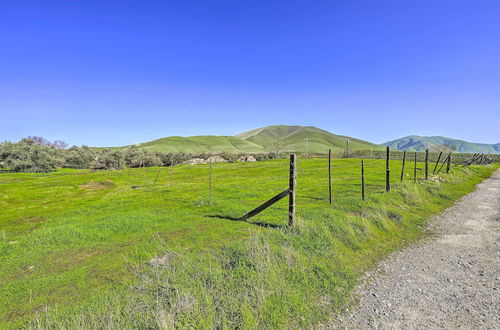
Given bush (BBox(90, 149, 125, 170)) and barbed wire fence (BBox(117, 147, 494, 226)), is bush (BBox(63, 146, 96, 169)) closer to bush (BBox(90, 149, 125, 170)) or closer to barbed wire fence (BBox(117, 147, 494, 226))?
bush (BBox(90, 149, 125, 170))

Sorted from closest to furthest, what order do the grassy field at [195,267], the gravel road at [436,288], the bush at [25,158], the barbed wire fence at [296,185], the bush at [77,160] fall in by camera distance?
1. the grassy field at [195,267]
2. the gravel road at [436,288]
3. the barbed wire fence at [296,185]
4. the bush at [25,158]
5. the bush at [77,160]

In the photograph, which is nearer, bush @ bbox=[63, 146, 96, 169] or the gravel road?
the gravel road

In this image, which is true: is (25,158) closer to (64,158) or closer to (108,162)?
(64,158)

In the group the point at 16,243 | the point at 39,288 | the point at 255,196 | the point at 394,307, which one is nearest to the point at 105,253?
the point at 39,288

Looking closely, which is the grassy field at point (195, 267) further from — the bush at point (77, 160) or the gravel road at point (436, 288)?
the bush at point (77, 160)

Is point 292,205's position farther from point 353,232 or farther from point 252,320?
point 252,320

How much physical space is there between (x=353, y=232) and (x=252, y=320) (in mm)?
6540

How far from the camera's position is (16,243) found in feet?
33.3

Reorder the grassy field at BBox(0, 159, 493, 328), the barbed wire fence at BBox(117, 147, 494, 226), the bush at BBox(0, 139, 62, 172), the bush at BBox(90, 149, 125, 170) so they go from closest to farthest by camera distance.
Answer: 1. the grassy field at BBox(0, 159, 493, 328)
2. the barbed wire fence at BBox(117, 147, 494, 226)
3. the bush at BBox(0, 139, 62, 172)
4. the bush at BBox(90, 149, 125, 170)

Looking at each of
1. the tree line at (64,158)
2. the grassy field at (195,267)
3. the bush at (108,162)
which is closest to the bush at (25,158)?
the tree line at (64,158)

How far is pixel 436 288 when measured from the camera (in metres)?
6.38

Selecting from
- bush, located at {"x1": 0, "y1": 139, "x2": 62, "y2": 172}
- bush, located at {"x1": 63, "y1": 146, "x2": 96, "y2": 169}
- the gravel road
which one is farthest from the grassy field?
bush, located at {"x1": 63, "y1": 146, "x2": 96, "y2": 169}

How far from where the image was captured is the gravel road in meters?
5.16

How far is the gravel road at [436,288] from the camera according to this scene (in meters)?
5.16
